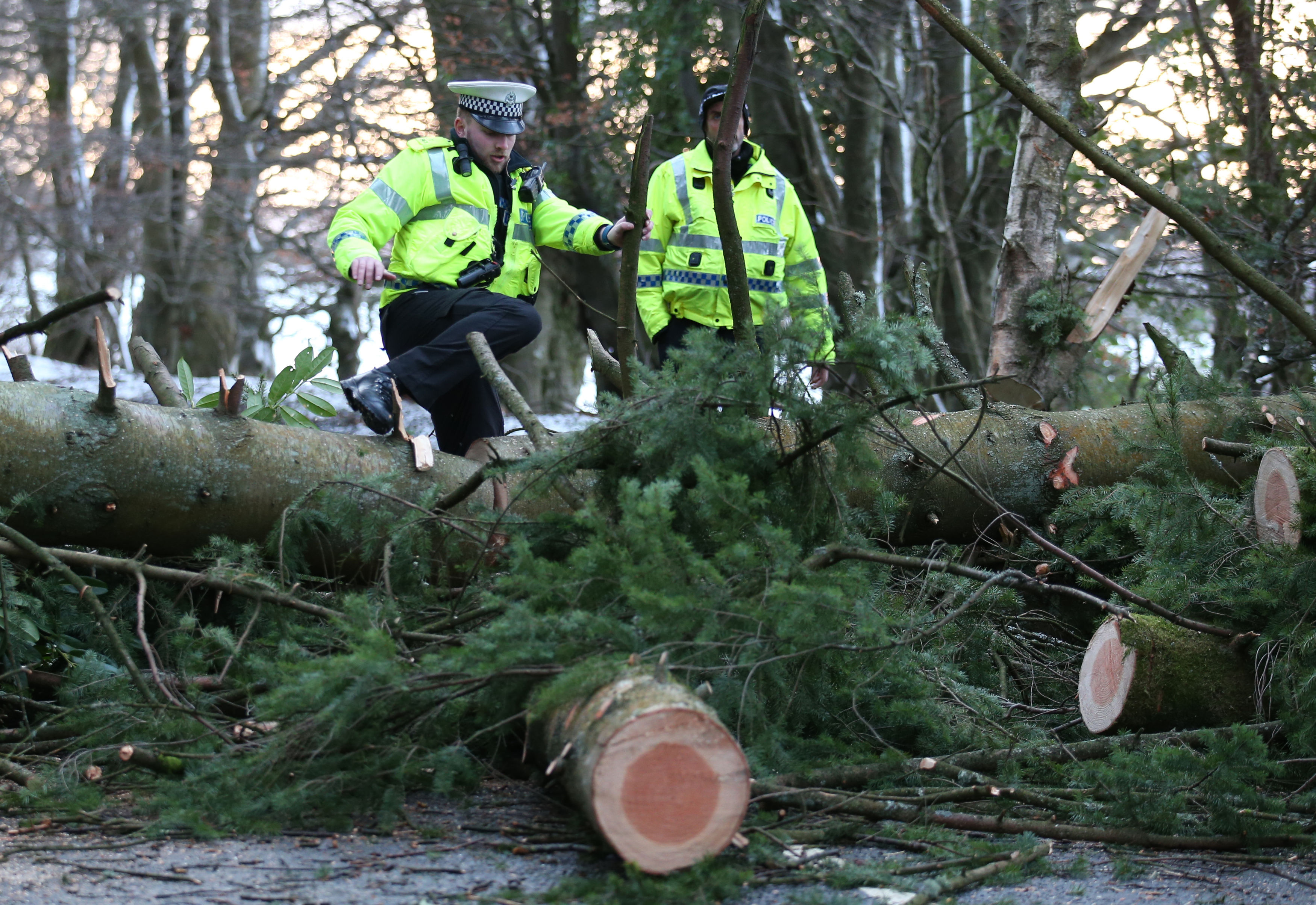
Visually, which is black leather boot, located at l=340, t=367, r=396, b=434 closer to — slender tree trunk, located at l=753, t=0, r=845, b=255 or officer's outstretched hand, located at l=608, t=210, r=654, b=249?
officer's outstretched hand, located at l=608, t=210, r=654, b=249

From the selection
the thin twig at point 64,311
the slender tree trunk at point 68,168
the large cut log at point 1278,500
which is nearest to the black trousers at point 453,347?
the thin twig at point 64,311

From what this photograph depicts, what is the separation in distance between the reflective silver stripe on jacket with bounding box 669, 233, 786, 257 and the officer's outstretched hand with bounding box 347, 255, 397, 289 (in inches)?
67.3

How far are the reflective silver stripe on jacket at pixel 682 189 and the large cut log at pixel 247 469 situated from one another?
1698 mm

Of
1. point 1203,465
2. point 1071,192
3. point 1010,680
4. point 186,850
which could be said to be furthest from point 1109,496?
point 1071,192

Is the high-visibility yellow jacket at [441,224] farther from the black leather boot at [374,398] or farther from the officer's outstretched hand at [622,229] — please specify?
the black leather boot at [374,398]

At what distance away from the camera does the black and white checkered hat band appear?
506 centimetres

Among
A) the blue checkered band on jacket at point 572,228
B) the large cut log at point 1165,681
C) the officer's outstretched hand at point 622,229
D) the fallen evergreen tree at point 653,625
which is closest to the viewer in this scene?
the fallen evergreen tree at point 653,625

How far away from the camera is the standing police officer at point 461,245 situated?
4.65 meters

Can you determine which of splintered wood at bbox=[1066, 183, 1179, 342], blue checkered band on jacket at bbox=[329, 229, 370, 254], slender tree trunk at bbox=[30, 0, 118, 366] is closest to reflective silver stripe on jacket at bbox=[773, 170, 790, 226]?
splintered wood at bbox=[1066, 183, 1179, 342]

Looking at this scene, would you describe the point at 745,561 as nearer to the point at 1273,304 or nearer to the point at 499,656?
the point at 499,656

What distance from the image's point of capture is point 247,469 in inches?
159

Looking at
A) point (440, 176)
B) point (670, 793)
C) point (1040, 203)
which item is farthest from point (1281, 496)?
point (440, 176)

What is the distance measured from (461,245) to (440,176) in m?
0.31

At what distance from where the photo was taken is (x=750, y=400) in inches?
126
